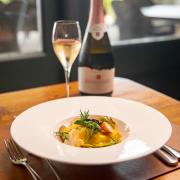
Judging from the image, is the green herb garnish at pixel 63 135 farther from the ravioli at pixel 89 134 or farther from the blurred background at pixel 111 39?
the blurred background at pixel 111 39

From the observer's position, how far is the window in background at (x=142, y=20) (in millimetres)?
2029

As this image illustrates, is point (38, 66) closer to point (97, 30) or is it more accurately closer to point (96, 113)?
point (97, 30)

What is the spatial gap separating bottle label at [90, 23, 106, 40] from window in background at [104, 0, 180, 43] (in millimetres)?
936

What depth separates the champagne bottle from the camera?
103 centimetres

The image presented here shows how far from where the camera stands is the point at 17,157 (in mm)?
680

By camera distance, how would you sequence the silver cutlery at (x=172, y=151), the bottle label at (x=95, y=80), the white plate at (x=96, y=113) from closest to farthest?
the white plate at (x=96, y=113) < the silver cutlery at (x=172, y=151) < the bottle label at (x=95, y=80)

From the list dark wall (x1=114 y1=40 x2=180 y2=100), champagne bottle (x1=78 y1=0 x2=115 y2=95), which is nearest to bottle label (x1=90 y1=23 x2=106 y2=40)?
champagne bottle (x1=78 y1=0 x2=115 y2=95)

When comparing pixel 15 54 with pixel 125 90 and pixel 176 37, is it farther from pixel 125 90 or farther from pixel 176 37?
pixel 176 37

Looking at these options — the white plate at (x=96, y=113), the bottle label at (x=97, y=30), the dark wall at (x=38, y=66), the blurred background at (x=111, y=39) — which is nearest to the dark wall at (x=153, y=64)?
the blurred background at (x=111, y=39)

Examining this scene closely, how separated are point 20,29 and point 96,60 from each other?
2.57ft

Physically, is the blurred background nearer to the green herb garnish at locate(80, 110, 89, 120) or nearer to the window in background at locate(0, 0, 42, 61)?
the window in background at locate(0, 0, 42, 61)

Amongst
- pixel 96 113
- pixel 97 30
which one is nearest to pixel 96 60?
pixel 97 30

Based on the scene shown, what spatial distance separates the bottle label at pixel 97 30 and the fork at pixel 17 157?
0.49 meters

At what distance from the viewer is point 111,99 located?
0.89 metres
